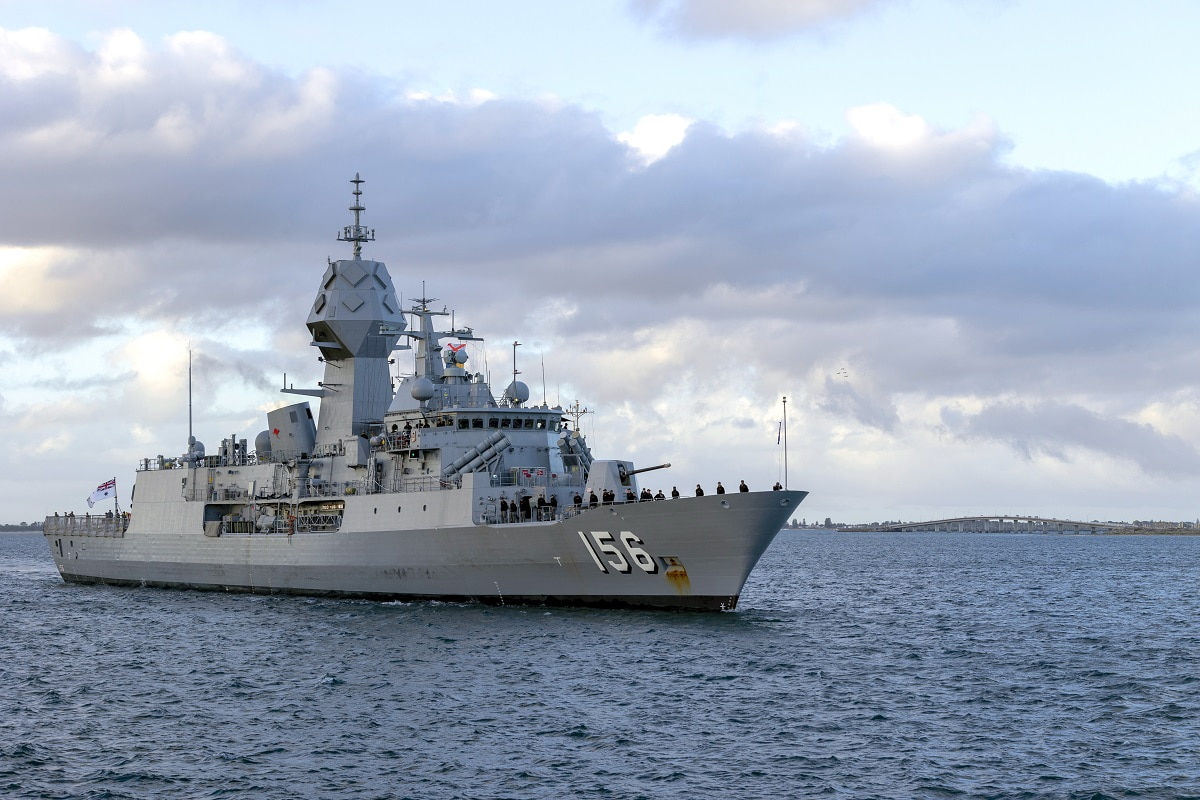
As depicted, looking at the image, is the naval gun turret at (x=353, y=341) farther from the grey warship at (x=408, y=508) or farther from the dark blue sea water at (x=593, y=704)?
the dark blue sea water at (x=593, y=704)

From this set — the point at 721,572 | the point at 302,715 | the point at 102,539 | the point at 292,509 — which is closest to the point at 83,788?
the point at 302,715

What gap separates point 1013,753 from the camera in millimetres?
17781

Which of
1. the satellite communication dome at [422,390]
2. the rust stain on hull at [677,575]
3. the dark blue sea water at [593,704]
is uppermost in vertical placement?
the satellite communication dome at [422,390]

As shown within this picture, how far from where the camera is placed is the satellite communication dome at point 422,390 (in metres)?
38.0

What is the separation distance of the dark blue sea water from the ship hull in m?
0.74

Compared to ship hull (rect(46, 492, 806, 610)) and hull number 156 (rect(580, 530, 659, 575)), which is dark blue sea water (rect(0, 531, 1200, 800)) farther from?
hull number 156 (rect(580, 530, 659, 575))

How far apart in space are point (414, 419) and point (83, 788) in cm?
2256

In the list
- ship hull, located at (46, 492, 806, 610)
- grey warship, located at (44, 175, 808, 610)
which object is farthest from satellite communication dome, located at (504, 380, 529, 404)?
ship hull, located at (46, 492, 806, 610)

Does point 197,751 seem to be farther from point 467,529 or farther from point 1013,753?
point 467,529

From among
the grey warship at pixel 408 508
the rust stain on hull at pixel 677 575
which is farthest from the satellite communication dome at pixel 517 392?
the rust stain on hull at pixel 677 575

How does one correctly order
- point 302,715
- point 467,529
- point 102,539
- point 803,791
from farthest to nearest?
point 102,539
point 467,529
point 302,715
point 803,791

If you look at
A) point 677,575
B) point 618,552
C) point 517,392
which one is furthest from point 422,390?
point 677,575

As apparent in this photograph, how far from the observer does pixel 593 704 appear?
21.2 metres

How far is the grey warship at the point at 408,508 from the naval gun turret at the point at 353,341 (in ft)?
0.18
